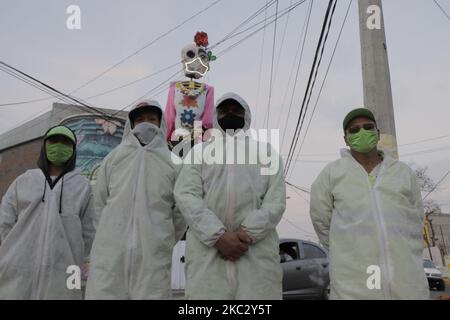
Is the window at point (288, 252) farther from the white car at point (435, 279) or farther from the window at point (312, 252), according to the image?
the white car at point (435, 279)

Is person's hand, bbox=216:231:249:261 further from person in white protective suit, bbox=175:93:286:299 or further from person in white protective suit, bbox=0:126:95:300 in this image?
person in white protective suit, bbox=0:126:95:300

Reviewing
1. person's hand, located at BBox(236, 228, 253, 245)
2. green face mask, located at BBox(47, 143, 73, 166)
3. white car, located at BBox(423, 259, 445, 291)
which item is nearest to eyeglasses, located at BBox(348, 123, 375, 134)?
person's hand, located at BBox(236, 228, 253, 245)

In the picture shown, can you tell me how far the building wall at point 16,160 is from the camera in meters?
16.1

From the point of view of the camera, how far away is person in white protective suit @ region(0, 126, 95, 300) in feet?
8.52

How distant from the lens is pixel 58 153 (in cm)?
305

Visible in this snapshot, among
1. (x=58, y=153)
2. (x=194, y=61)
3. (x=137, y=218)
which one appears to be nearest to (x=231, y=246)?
(x=137, y=218)

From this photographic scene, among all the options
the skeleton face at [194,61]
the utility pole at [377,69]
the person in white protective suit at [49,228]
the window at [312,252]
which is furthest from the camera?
the window at [312,252]

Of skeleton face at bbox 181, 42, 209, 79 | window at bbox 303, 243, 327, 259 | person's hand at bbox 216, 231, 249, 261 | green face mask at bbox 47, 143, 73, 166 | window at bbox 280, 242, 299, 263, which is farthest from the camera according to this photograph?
window at bbox 303, 243, 327, 259

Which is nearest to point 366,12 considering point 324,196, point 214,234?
point 324,196

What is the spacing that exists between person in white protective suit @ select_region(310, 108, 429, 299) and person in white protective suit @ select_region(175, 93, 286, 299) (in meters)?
0.44

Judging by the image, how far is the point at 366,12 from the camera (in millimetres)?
5398

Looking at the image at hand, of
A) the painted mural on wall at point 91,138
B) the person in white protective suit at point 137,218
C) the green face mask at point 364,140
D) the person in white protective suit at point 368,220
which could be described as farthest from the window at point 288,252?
the painted mural on wall at point 91,138

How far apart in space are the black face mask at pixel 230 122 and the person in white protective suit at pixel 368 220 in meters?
0.79
